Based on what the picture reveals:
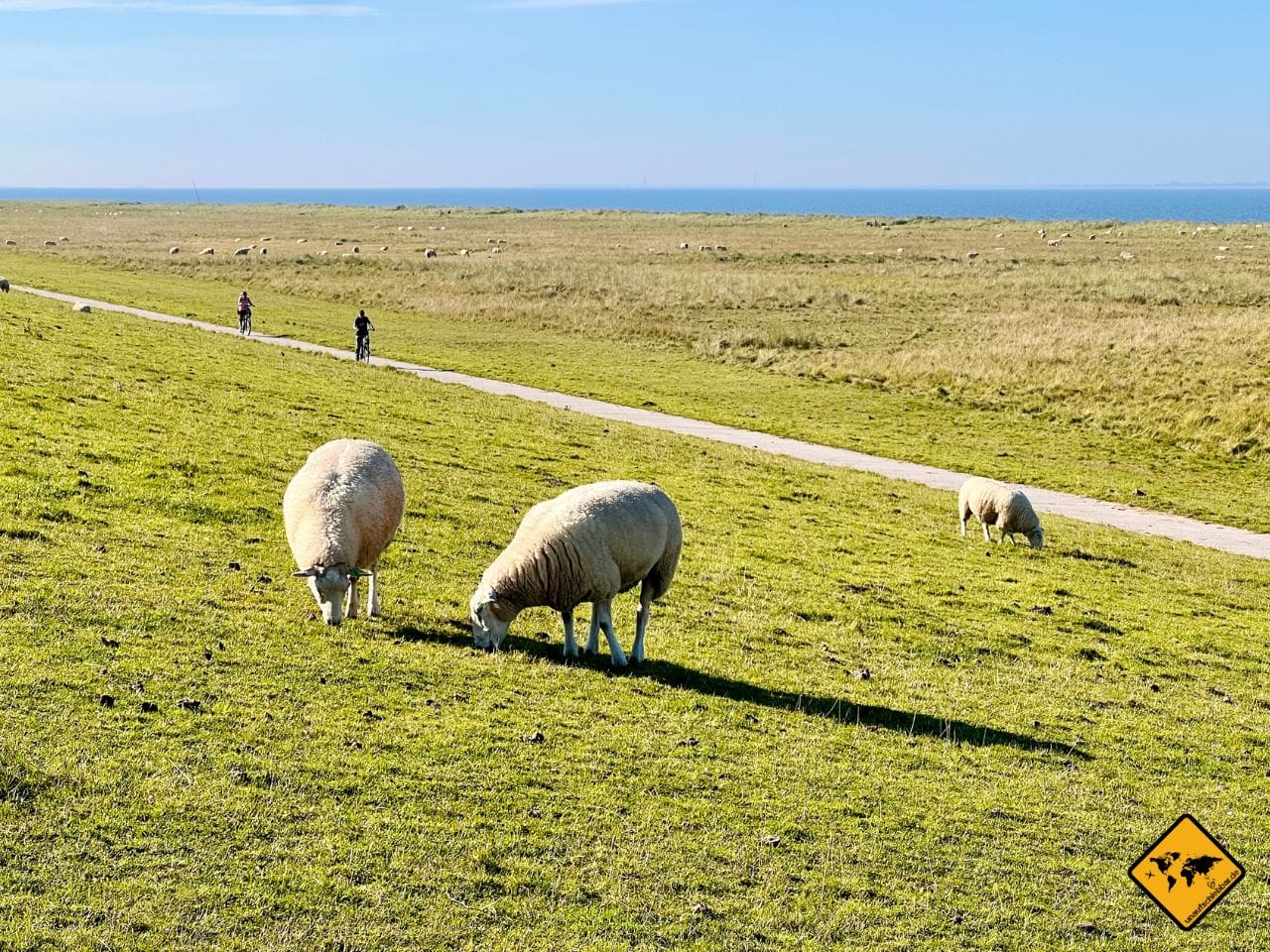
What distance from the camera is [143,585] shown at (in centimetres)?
1445

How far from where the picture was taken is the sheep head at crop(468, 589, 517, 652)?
14.3m

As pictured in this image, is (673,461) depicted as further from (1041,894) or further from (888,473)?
(1041,894)

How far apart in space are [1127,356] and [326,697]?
4235 cm

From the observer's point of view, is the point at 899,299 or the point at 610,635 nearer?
the point at 610,635

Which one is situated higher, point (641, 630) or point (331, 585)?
point (331, 585)

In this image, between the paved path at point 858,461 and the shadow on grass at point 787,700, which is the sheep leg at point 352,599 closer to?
the shadow on grass at point 787,700

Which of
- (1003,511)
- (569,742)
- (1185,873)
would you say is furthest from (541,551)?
(1003,511)

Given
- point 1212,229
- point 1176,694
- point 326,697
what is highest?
point 1212,229

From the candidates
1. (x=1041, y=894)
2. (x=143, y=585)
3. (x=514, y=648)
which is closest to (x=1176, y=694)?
(x=1041, y=894)

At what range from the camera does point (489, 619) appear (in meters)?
14.4

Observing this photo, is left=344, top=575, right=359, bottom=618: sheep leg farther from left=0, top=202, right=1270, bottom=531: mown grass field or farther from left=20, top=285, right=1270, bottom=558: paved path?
left=0, top=202, right=1270, bottom=531: mown grass field

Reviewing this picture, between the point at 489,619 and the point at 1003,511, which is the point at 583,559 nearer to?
the point at 489,619

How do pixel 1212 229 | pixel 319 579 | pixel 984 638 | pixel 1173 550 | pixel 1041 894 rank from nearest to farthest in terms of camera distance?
pixel 1041 894, pixel 319 579, pixel 984 638, pixel 1173 550, pixel 1212 229

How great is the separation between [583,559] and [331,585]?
10.3 ft
